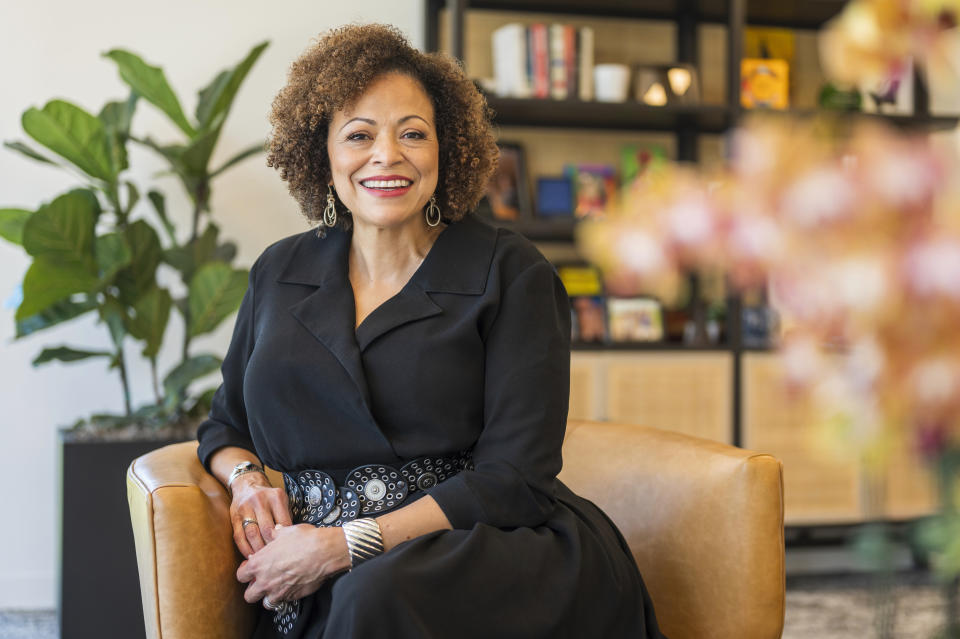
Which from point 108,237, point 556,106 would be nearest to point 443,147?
point 108,237

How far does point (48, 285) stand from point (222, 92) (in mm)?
733

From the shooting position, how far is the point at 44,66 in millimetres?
3008

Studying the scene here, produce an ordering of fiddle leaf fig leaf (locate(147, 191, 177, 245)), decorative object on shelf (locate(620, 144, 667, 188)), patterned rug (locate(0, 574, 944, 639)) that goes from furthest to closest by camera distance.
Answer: decorative object on shelf (locate(620, 144, 667, 188)), fiddle leaf fig leaf (locate(147, 191, 177, 245)), patterned rug (locate(0, 574, 944, 639))

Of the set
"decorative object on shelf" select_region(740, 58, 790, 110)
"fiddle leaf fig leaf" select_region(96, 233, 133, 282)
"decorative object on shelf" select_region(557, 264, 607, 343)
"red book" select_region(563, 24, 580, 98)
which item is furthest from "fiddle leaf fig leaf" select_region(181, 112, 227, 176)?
"decorative object on shelf" select_region(740, 58, 790, 110)

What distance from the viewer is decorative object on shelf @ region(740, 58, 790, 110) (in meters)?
3.45

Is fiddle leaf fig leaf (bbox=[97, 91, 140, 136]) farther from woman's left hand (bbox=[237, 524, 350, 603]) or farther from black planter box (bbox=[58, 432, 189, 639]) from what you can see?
woman's left hand (bbox=[237, 524, 350, 603])

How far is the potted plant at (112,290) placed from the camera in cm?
249

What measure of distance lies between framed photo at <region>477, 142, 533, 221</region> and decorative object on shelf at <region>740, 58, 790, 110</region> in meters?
0.85

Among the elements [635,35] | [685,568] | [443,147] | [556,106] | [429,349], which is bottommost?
[685,568]

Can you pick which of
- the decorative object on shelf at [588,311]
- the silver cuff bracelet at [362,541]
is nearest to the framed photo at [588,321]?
the decorative object on shelf at [588,311]

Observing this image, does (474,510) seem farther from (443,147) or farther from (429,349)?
(443,147)

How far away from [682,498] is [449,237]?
1.93 feet

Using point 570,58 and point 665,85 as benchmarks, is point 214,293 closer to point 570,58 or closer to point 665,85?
point 570,58

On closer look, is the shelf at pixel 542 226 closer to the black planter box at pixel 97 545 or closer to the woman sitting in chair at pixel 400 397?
the black planter box at pixel 97 545
